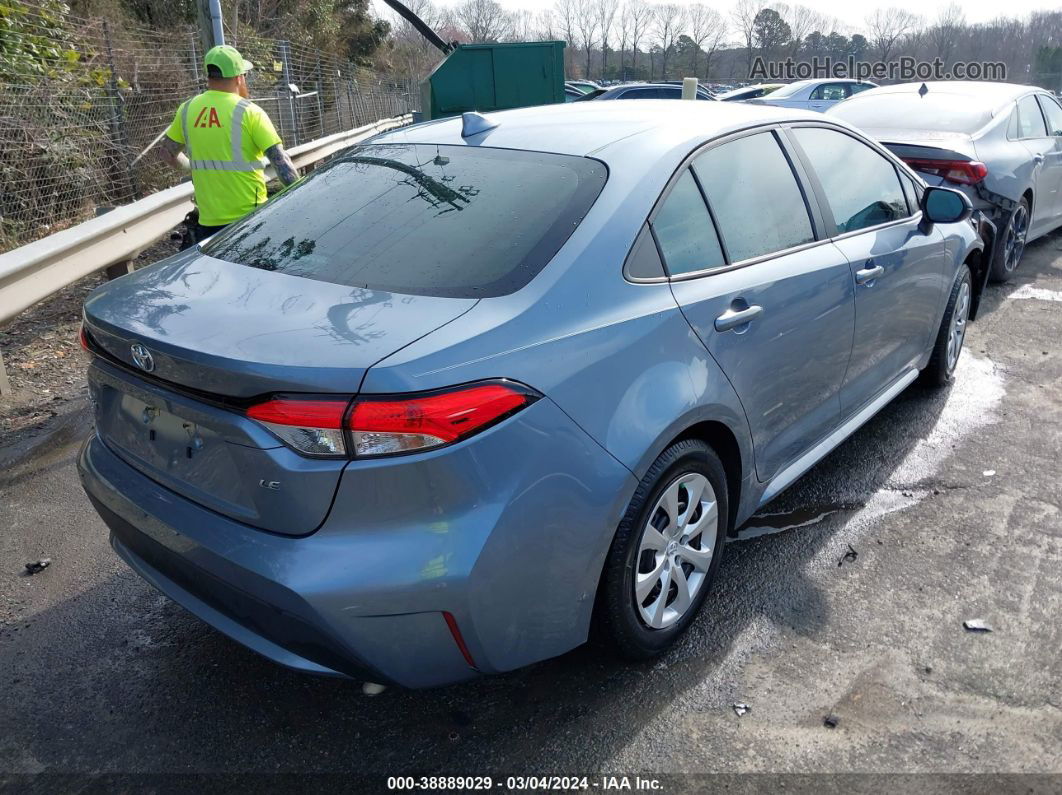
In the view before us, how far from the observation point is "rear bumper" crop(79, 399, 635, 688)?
6.73 ft

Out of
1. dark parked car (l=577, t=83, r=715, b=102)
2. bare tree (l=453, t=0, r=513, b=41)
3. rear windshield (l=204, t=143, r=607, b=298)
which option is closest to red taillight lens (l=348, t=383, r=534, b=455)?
rear windshield (l=204, t=143, r=607, b=298)

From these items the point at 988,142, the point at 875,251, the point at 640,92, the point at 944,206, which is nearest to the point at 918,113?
the point at 988,142

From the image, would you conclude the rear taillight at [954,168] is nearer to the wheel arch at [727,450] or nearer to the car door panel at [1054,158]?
the car door panel at [1054,158]

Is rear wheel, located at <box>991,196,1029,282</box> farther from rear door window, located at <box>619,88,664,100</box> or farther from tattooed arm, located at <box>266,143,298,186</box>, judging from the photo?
rear door window, located at <box>619,88,664,100</box>

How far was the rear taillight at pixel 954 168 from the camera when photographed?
6621mm

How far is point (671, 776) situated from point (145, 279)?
2176 mm

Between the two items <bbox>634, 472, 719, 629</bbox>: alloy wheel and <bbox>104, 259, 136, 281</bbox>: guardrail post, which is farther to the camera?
<bbox>104, 259, 136, 281</bbox>: guardrail post

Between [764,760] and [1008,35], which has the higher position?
[1008,35]

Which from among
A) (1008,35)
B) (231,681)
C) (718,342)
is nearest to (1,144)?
(231,681)

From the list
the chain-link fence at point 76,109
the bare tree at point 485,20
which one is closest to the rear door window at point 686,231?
the chain-link fence at point 76,109

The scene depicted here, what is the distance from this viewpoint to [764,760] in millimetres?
2445

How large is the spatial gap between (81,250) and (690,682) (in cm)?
507

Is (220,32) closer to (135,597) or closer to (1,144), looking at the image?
(1,144)

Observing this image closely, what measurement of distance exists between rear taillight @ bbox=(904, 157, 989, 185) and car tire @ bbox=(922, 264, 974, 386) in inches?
72.1
